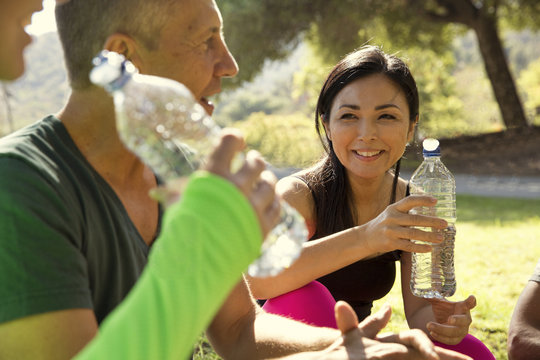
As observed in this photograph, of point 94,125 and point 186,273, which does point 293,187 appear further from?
point 186,273

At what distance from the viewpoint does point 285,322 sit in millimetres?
2248

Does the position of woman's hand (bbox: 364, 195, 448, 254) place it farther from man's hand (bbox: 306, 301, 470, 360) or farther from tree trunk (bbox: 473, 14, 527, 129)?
tree trunk (bbox: 473, 14, 527, 129)

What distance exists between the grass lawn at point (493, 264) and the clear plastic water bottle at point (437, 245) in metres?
1.08

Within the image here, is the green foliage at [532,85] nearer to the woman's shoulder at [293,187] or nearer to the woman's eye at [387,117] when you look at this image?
Answer: the woman's eye at [387,117]

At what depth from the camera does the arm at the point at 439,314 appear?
2.59 m

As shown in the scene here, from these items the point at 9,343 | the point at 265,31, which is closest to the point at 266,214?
the point at 9,343

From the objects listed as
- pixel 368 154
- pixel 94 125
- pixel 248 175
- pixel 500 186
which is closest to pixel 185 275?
pixel 248 175

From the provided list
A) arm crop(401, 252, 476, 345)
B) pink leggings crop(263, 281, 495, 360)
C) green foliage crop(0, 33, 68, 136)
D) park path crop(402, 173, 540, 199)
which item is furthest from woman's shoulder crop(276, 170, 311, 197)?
green foliage crop(0, 33, 68, 136)

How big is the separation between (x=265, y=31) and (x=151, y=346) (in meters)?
18.2

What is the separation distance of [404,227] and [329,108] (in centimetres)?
113

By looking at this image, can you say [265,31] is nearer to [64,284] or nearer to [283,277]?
[283,277]

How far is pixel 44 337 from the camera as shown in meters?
1.44

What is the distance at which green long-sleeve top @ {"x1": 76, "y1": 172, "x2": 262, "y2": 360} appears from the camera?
1.13 meters

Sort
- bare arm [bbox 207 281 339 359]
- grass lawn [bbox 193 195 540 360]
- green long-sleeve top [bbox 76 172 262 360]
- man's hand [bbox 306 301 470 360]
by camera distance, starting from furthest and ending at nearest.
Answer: grass lawn [bbox 193 195 540 360], bare arm [bbox 207 281 339 359], man's hand [bbox 306 301 470 360], green long-sleeve top [bbox 76 172 262 360]
